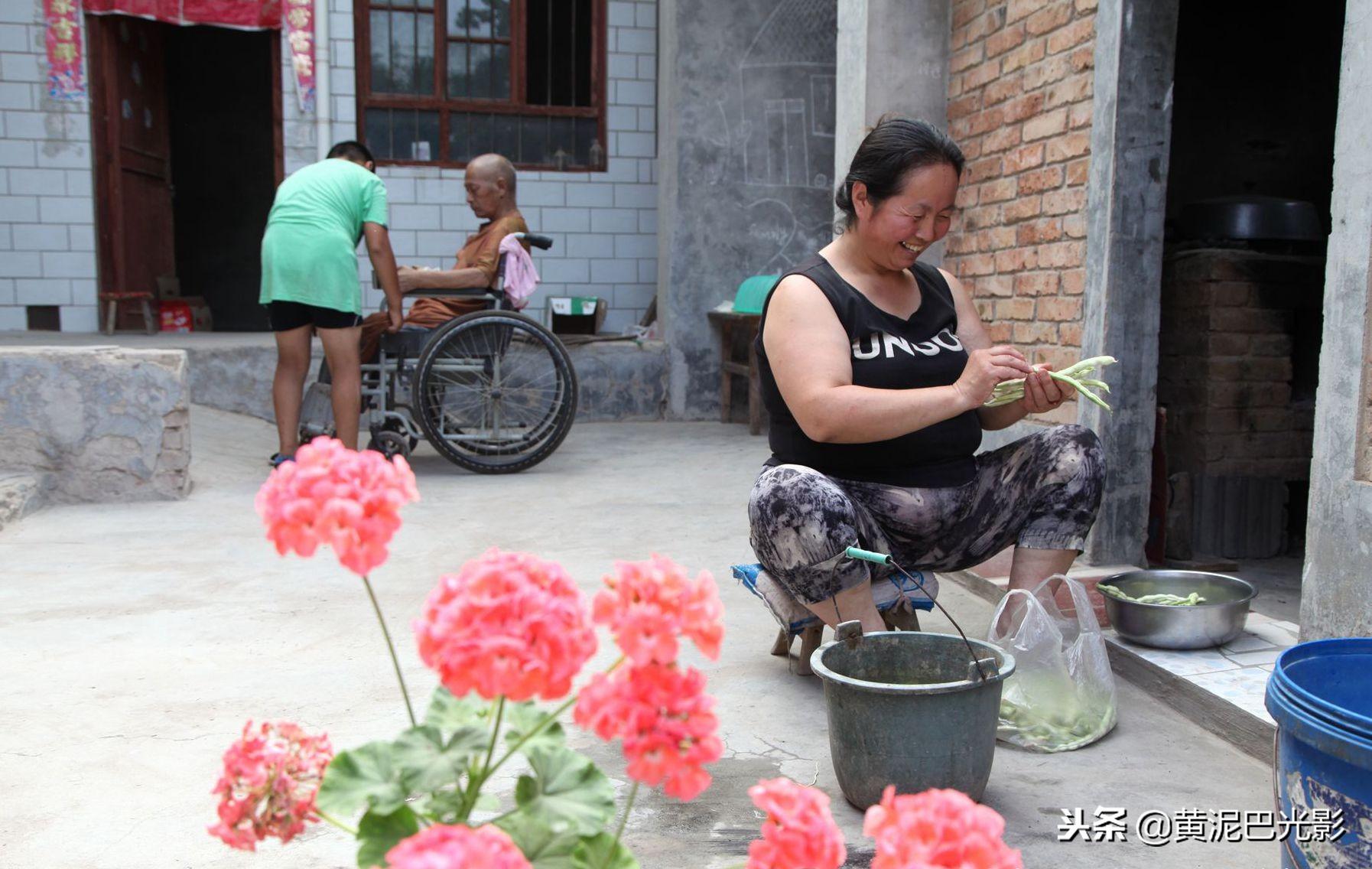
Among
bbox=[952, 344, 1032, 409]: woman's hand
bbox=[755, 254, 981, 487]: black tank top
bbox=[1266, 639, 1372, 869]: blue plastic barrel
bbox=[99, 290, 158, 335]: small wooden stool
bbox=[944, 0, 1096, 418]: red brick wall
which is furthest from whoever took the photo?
bbox=[99, 290, 158, 335]: small wooden stool

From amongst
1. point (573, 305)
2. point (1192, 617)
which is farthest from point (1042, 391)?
point (573, 305)

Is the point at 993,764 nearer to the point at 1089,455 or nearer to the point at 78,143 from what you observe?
the point at 1089,455

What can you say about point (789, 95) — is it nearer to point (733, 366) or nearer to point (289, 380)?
point (733, 366)

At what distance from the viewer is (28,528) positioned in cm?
434

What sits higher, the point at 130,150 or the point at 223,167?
the point at 223,167

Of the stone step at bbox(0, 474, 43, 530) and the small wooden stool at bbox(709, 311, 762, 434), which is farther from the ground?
the small wooden stool at bbox(709, 311, 762, 434)

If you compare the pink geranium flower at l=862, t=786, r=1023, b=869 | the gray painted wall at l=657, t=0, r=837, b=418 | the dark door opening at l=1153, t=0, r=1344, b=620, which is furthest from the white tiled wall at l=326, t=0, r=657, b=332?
the pink geranium flower at l=862, t=786, r=1023, b=869

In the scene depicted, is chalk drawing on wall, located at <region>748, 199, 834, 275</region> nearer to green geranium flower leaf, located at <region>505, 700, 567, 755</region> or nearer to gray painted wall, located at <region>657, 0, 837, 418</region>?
gray painted wall, located at <region>657, 0, 837, 418</region>

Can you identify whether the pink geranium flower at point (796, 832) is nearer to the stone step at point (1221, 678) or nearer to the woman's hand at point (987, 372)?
the woman's hand at point (987, 372)

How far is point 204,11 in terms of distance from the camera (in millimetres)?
7543

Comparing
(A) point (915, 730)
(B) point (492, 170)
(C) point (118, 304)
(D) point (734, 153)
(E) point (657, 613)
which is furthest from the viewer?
(C) point (118, 304)

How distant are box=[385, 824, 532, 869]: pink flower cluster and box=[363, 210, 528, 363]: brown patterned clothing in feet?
16.1

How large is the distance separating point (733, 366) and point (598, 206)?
1.72 metres

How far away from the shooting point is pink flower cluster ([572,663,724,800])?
2.92 ft
